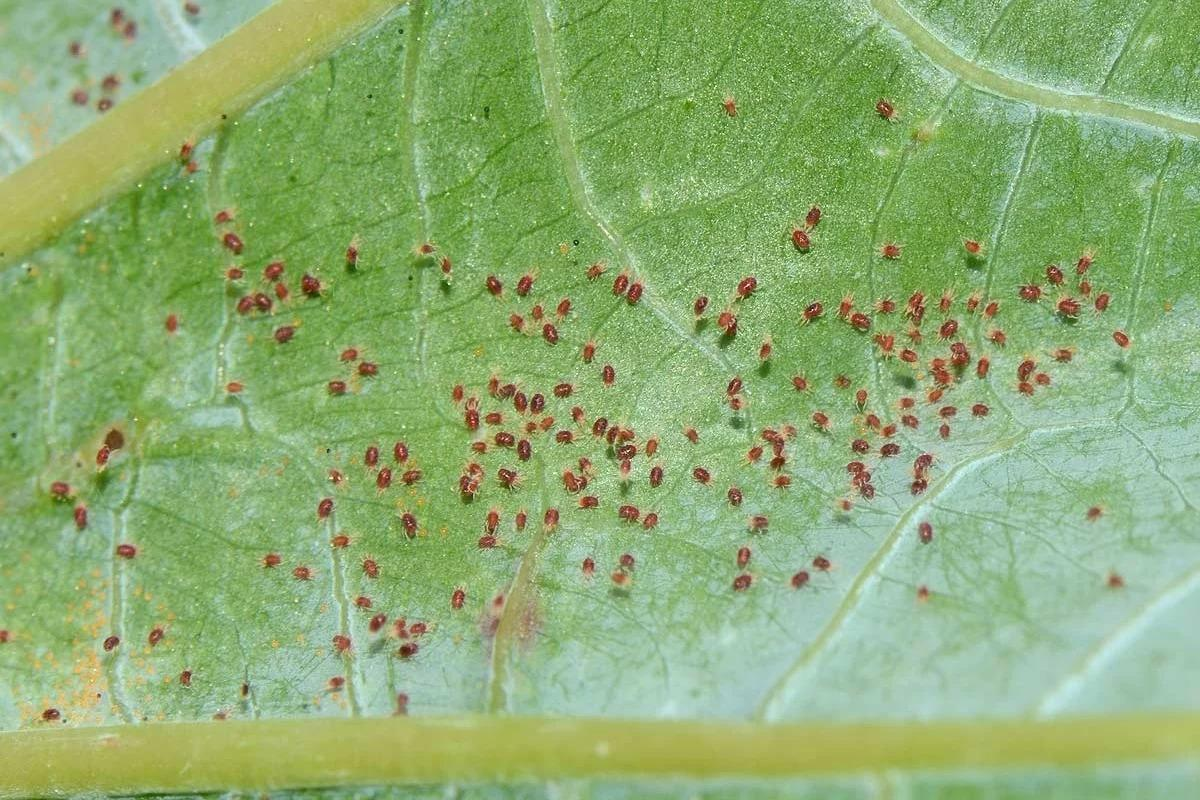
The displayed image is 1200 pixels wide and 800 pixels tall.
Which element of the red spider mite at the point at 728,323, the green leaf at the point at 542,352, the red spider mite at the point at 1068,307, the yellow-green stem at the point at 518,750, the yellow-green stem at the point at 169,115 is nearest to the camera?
the yellow-green stem at the point at 518,750

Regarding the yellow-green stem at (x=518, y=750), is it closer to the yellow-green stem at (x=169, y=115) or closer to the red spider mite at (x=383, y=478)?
the red spider mite at (x=383, y=478)

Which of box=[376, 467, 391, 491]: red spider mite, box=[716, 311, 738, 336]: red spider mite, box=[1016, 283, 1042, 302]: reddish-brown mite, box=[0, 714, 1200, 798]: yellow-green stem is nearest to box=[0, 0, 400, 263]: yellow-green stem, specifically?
box=[376, 467, 391, 491]: red spider mite

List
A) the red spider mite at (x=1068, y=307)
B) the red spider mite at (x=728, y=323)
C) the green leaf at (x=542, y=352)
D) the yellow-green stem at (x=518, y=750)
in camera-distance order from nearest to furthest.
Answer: the yellow-green stem at (x=518, y=750), the green leaf at (x=542, y=352), the red spider mite at (x=1068, y=307), the red spider mite at (x=728, y=323)

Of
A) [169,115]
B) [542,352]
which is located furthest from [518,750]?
[169,115]

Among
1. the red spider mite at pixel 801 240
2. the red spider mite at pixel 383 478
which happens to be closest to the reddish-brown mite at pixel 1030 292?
the red spider mite at pixel 801 240

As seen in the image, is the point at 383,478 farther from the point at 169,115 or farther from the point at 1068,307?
the point at 1068,307

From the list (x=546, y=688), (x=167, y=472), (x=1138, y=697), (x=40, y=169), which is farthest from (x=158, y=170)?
(x=1138, y=697)

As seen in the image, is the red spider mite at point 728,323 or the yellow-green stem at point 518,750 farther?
the red spider mite at point 728,323
